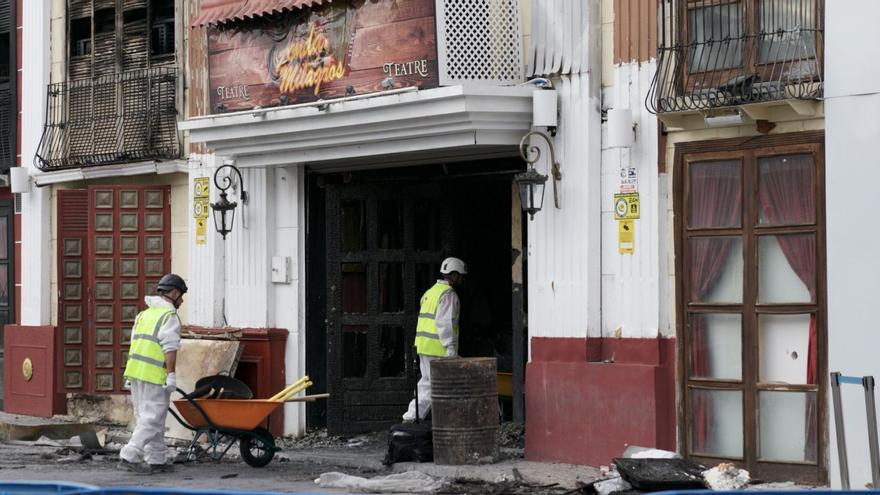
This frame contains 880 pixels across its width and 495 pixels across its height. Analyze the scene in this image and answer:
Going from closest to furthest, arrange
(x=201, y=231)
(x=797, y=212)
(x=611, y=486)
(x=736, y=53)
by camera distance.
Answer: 1. (x=611, y=486)
2. (x=797, y=212)
3. (x=736, y=53)
4. (x=201, y=231)

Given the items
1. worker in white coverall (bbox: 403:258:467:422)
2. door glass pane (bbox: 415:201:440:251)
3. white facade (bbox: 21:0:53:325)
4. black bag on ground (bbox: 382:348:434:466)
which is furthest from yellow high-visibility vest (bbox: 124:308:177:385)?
white facade (bbox: 21:0:53:325)

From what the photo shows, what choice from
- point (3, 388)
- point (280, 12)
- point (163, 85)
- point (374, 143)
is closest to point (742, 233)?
point (374, 143)

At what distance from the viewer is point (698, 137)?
537 inches

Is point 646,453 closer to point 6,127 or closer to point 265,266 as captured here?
point 265,266

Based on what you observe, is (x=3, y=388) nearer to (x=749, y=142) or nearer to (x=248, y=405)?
(x=248, y=405)

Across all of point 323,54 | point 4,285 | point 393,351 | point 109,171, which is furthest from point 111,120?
point 323,54

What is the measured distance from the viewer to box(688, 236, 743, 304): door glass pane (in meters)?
13.5

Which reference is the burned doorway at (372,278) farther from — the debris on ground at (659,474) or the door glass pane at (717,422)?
the debris on ground at (659,474)

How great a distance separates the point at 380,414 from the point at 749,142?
596cm

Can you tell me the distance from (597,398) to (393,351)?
4.03m

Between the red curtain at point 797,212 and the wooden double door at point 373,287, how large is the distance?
498cm

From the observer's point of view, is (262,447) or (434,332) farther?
(434,332)

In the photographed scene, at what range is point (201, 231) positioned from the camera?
18109mm

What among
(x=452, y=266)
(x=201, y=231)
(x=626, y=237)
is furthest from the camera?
(x=201, y=231)
